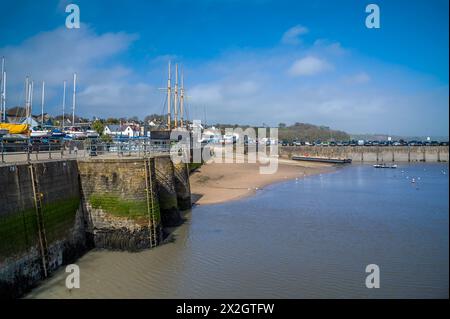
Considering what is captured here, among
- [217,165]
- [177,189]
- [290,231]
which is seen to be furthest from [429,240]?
[217,165]

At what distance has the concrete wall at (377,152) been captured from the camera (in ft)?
280

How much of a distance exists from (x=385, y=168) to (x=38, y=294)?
65.7 meters

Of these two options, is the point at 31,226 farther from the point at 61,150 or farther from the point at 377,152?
the point at 377,152

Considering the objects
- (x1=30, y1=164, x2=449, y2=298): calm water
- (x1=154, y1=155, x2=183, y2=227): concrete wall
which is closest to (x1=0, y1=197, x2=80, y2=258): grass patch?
(x1=30, y1=164, x2=449, y2=298): calm water

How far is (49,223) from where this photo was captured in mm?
14352

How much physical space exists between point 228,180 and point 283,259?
2746 cm

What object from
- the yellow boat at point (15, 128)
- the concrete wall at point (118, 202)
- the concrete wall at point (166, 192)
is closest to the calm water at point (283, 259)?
the concrete wall at point (118, 202)

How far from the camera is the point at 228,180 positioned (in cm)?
4359

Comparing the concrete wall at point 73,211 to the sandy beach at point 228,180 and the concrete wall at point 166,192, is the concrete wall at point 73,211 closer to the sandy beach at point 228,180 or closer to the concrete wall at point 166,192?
the concrete wall at point 166,192

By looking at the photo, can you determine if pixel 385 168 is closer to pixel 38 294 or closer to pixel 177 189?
pixel 177 189

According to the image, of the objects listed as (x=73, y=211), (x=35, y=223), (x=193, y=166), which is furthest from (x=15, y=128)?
(x=193, y=166)

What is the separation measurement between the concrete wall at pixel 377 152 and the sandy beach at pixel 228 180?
28.8 meters

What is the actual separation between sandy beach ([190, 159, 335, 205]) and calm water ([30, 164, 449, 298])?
603 cm

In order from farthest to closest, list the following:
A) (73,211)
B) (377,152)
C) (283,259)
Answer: (377,152), (73,211), (283,259)
